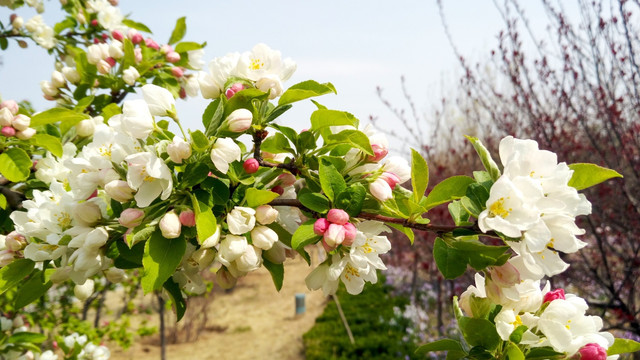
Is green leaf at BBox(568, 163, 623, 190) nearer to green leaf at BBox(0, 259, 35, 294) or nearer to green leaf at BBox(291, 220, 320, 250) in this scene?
green leaf at BBox(291, 220, 320, 250)

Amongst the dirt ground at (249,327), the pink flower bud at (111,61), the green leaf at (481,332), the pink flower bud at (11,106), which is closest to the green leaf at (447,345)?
the green leaf at (481,332)

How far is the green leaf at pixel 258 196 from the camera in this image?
997 mm

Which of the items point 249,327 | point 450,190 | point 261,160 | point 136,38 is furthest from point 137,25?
point 249,327

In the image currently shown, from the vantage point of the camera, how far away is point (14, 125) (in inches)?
59.1

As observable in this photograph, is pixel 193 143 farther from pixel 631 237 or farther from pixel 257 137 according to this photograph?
pixel 631 237

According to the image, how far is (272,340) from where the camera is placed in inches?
269

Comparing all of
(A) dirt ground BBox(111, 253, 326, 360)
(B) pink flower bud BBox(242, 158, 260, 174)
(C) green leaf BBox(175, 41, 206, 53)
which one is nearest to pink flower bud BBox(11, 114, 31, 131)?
(C) green leaf BBox(175, 41, 206, 53)

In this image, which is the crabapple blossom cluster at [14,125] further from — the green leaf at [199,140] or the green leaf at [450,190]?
the green leaf at [450,190]

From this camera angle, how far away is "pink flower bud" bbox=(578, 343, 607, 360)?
100 cm

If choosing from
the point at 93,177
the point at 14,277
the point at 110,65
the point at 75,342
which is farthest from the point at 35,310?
the point at 93,177

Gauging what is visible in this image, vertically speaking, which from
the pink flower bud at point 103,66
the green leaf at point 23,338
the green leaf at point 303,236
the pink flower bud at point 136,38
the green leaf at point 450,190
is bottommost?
the green leaf at point 23,338

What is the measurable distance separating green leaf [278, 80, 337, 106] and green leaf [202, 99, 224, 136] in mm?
142

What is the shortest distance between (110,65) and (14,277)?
40.8 inches

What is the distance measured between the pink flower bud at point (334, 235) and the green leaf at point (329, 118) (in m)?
0.23
